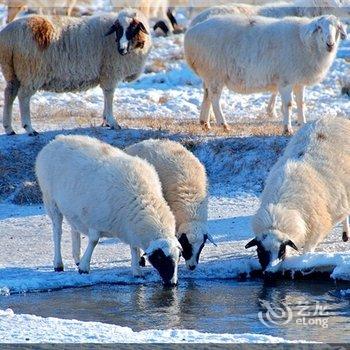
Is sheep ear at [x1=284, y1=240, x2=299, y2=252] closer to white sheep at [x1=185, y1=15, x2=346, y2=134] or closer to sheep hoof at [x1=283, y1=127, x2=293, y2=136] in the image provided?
sheep hoof at [x1=283, y1=127, x2=293, y2=136]

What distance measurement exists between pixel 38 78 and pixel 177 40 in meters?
14.8

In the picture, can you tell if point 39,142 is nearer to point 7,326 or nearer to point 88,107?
point 88,107

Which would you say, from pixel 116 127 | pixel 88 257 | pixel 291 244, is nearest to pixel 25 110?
pixel 116 127

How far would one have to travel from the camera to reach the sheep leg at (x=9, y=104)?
1831 cm

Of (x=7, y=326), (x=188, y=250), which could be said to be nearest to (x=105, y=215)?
(x=188, y=250)

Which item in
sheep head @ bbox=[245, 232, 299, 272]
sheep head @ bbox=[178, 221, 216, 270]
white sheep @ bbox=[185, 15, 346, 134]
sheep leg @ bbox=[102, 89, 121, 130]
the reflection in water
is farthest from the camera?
sheep leg @ bbox=[102, 89, 121, 130]

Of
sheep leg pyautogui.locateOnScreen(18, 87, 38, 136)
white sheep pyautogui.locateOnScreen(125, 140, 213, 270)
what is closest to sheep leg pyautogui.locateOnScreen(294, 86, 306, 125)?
sheep leg pyautogui.locateOnScreen(18, 87, 38, 136)

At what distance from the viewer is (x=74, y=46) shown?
18234 mm

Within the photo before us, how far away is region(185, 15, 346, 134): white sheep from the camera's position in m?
17.9

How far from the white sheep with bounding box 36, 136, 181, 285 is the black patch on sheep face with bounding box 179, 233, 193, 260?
0.53 metres

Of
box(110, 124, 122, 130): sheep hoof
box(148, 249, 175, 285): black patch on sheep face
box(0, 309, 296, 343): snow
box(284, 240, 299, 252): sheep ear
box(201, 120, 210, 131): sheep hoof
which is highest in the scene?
box(0, 309, 296, 343): snow

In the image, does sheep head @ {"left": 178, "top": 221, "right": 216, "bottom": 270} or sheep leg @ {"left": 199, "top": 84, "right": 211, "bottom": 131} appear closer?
sheep head @ {"left": 178, "top": 221, "right": 216, "bottom": 270}

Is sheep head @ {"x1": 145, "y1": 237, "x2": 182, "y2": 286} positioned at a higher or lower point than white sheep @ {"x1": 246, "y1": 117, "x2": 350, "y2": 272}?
lower

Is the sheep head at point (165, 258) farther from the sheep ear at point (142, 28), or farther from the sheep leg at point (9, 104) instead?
the sheep ear at point (142, 28)
